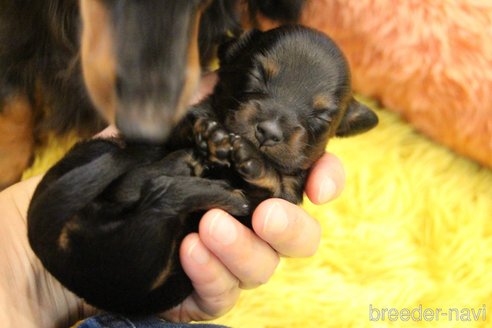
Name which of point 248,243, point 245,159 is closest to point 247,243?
point 248,243

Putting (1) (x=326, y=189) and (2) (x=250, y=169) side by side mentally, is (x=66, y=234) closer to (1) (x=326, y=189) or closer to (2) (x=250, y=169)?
(2) (x=250, y=169)

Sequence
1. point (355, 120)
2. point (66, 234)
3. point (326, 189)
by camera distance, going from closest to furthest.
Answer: point (66, 234) → point (326, 189) → point (355, 120)

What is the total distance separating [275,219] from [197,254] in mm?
108

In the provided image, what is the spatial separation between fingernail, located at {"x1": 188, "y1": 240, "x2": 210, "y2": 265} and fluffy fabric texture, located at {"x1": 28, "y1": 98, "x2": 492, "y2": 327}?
1.52 feet

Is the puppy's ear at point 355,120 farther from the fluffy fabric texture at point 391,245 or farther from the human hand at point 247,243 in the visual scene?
the fluffy fabric texture at point 391,245

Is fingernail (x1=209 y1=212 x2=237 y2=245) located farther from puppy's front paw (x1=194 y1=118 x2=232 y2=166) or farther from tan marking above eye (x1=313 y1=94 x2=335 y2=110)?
tan marking above eye (x1=313 y1=94 x2=335 y2=110)

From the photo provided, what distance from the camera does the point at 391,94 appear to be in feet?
4.86

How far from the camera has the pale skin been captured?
78cm

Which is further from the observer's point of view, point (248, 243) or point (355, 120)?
point (355, 120)

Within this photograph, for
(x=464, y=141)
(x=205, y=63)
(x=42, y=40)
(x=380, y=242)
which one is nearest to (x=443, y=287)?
(x=380, y=242)

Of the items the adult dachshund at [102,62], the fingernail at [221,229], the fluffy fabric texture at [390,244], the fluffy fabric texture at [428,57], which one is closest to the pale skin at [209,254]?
the fingernail at [221,229]

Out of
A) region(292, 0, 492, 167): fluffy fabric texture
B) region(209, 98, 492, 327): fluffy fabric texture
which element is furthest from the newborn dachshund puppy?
region(292, 0, 492, 167): fluffy fabric texture

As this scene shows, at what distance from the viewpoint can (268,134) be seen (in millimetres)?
816

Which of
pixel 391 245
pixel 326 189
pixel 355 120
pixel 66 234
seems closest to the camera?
pixel 66 234
